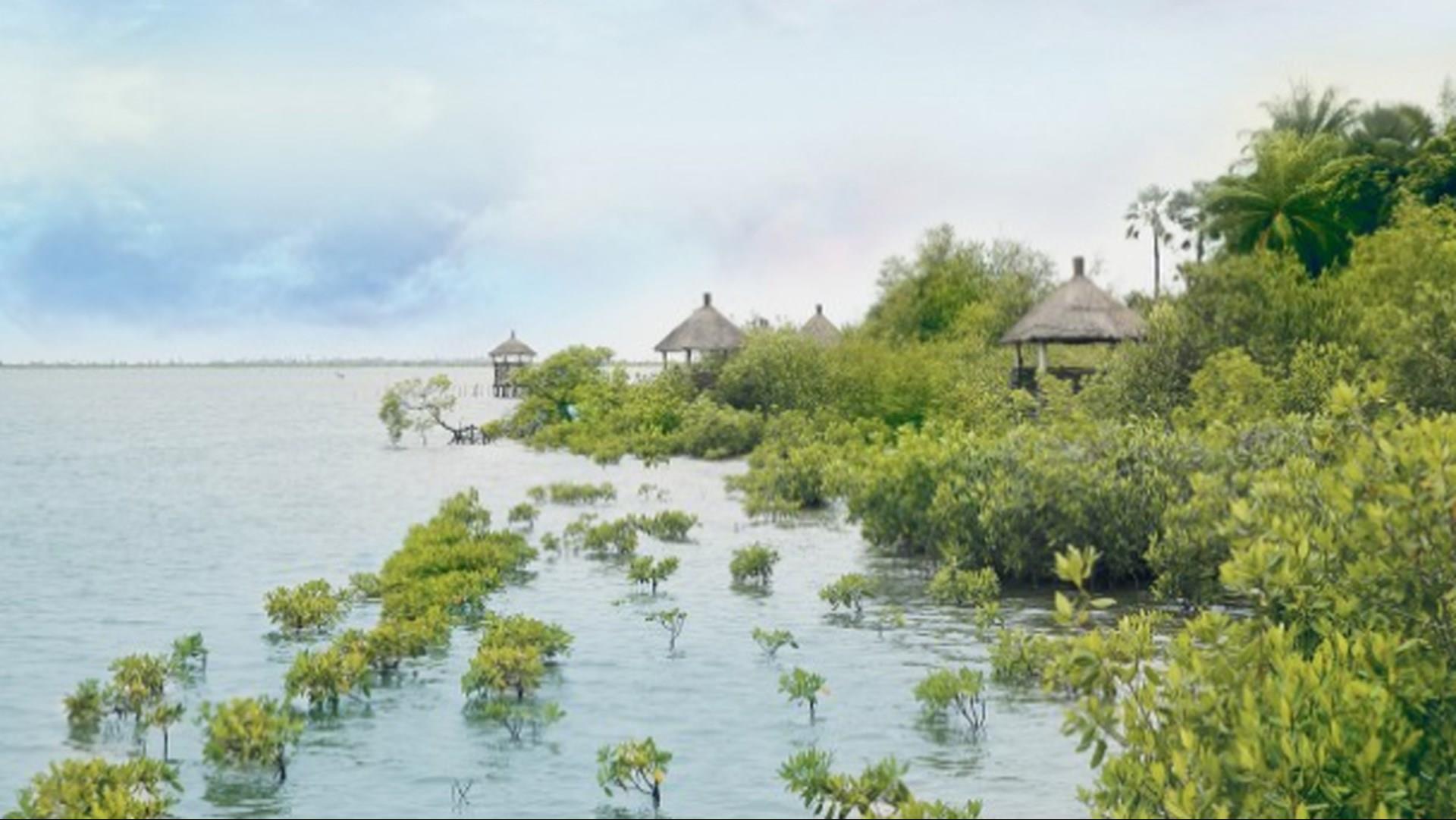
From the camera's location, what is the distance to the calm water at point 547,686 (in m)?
14.4

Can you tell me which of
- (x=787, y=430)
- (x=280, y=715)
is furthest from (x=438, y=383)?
(x=280, y=715)

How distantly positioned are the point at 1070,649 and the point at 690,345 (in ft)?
205

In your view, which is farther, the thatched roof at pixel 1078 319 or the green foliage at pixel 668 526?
the thatched roof at pixel 1078 319

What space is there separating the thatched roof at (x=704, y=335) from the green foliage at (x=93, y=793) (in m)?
58.0

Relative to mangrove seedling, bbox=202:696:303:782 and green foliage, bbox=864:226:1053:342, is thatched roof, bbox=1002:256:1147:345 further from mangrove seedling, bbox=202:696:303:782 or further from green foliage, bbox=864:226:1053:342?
mangrove seedling, bbox=202:696:303:782

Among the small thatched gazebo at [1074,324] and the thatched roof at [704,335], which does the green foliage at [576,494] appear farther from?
the thatched roof at [704,335]

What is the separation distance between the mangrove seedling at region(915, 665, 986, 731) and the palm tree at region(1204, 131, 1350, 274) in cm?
3652

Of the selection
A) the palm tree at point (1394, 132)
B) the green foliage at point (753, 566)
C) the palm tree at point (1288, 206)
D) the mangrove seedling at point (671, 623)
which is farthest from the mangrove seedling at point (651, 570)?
Answer: the palm tree at point (1394, 132)

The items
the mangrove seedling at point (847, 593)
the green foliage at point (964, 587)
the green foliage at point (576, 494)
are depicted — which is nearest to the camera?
the mangrove seedling at point (847, 593)

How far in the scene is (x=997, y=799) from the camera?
13930 mm

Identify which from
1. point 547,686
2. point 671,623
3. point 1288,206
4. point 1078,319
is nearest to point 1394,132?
point 1288,206

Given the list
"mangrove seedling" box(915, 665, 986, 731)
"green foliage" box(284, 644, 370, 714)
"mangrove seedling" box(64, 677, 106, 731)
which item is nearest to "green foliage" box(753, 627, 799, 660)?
"mangrove seedling" box(915, 665, 986, 731)

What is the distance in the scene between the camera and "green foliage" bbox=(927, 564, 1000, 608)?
23562 mm

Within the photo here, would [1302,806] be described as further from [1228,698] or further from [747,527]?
[747,527]
